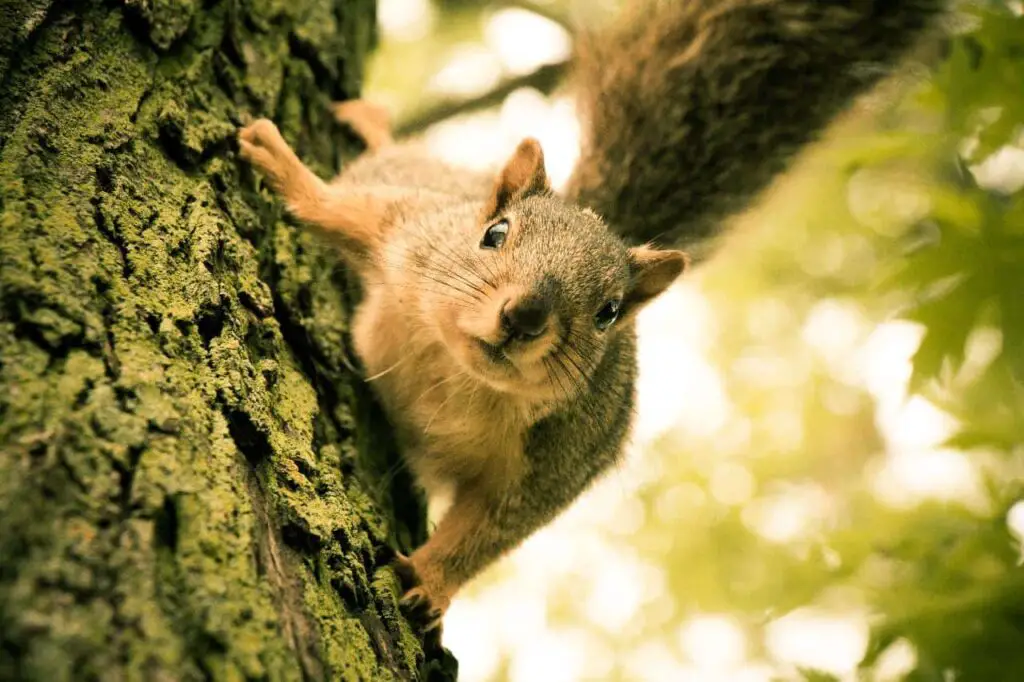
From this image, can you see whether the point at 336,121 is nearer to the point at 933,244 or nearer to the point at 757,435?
the point at 933,244

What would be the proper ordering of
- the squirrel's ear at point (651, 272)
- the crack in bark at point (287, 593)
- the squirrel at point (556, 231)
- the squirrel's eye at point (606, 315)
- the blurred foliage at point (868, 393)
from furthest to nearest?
the squirrel's ear at point (651, 272), the squirrel's eye at point (606, 315), the squirrel at point (556, 231), the blurred foliage at point (868, 393), the crack in bark at point (287, 593)

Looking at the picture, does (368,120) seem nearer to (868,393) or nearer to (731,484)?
(731,484)

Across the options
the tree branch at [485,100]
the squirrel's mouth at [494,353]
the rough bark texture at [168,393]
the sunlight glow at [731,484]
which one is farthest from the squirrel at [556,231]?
the sunlight glow at [731,484]

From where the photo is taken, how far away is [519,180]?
3164mm

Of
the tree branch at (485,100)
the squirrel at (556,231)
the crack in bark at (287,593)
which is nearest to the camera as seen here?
the crack in bark at (287,593)

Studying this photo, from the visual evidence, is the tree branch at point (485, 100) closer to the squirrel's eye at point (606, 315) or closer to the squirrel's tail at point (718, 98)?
the squirrel's tail at point (718, 98)

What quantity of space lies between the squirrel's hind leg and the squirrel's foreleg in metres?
0.79

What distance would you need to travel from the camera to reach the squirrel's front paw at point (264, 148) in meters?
2.77

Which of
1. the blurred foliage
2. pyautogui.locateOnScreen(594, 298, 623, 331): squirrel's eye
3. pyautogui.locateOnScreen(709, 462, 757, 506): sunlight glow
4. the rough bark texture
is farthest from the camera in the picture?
pyautogui.locateOnScreen(709, 462, 757, 506): sunlight glow

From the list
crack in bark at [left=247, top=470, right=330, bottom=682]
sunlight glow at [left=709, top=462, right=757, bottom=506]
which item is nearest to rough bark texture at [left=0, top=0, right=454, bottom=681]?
crack in bark at [left=247, top=470, right=330, bottom=682]

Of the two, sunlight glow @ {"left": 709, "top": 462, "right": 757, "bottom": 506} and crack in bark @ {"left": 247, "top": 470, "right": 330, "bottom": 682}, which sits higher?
crack in bark @ {"left": 247, "top": 470, "right": 330, "bottom": 682}

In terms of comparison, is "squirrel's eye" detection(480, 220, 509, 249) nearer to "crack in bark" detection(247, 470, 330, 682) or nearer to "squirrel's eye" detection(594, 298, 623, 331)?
"squirrel's eye" detection(594, 298, 623, 331)

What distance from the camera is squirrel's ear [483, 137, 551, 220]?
3.13 m

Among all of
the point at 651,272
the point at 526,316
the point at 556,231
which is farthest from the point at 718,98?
the point at 526,316
